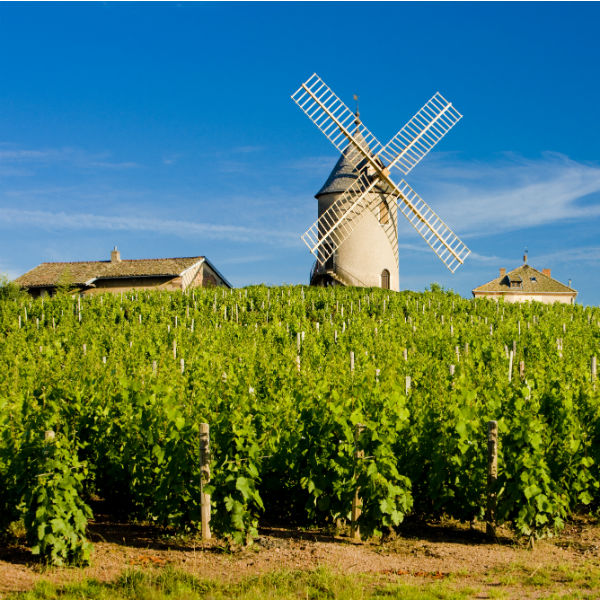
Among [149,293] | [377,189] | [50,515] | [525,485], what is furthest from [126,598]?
[377,189]

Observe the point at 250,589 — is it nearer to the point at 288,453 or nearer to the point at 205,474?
the point at 205,474

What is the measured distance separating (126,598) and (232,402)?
10.1 ft

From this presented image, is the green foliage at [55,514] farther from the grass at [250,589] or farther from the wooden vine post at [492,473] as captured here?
the wooden vine post at [492,473]

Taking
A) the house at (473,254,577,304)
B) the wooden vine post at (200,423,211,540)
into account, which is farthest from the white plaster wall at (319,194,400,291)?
the house at (473,254,577,304)

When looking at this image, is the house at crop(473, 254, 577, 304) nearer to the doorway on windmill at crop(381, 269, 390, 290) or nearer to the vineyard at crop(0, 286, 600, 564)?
the doorway on windmill at crop(381, 269, 390, 290)

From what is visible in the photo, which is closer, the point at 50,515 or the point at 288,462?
the point at 50,515

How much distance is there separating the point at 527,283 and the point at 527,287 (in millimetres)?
500

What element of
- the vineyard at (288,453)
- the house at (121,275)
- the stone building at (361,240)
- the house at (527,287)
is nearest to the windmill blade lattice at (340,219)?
the stone building at (361,240)

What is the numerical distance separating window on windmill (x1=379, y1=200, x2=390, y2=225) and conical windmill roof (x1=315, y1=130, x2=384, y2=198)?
634 millimetres

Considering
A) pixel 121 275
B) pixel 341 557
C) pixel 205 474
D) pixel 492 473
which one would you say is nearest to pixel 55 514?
pixel 205 474

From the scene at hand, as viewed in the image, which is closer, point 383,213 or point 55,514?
point 55,514

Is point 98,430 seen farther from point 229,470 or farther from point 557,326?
point 557,326

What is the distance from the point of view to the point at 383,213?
97.9 ft

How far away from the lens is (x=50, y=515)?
6.43m
